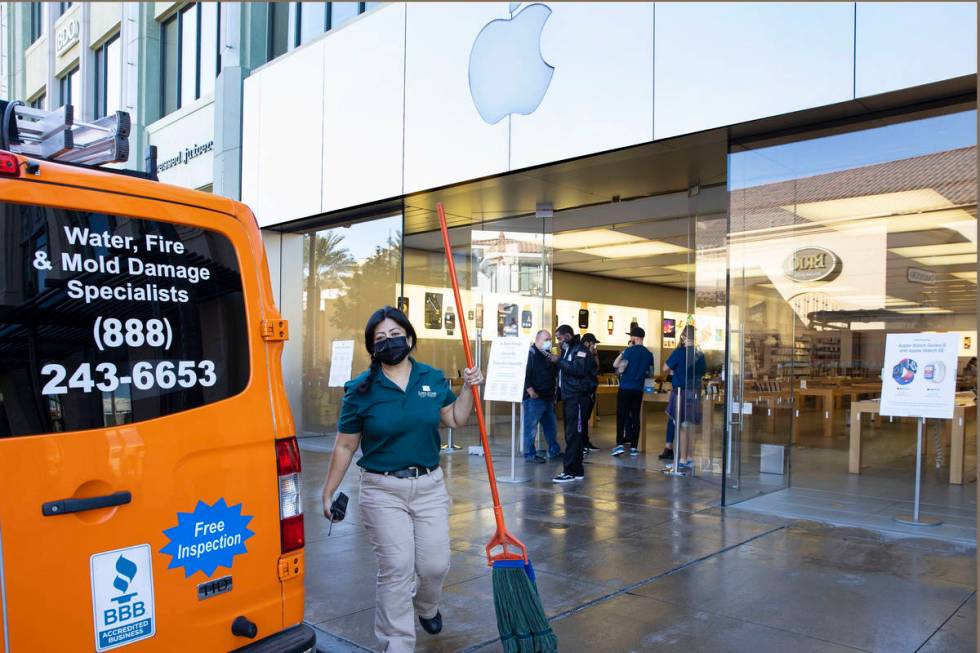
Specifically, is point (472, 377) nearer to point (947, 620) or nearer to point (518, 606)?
point (518, 606)

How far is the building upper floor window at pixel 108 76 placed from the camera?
64.2ft

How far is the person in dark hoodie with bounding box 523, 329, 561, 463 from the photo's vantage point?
1082cm

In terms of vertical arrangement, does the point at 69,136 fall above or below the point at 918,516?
above

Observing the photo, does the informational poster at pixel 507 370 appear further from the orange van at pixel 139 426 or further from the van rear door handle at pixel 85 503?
the van rear door handle at pixel 85 503

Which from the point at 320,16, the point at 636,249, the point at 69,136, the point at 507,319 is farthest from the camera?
the point at 636,249

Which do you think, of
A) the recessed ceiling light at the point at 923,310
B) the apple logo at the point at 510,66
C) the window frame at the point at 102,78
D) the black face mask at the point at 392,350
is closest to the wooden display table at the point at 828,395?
the recessed ceiling light at the point at 923,310

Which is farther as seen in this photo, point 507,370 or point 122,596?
point 507,370

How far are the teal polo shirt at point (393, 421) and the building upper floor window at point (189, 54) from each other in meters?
13.6

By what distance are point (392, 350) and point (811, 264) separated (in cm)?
646

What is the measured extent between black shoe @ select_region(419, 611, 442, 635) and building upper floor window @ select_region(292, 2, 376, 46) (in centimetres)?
1006

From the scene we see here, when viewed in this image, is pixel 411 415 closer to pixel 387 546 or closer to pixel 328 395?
pixel 387 546

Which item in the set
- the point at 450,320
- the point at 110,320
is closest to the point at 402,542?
the point at 110,320

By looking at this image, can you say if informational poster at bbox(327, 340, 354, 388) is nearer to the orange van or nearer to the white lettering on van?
the orange van

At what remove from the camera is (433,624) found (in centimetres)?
436
